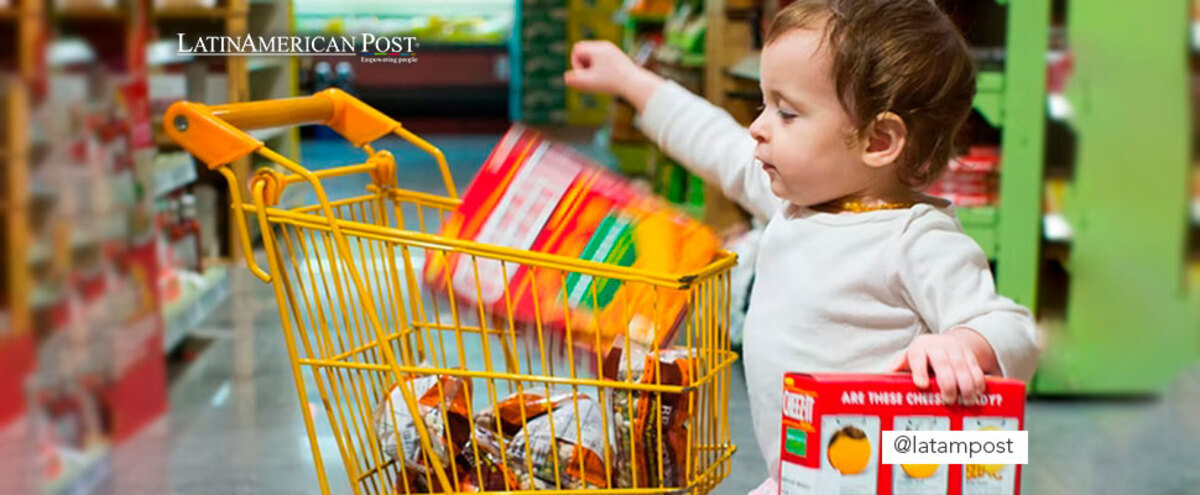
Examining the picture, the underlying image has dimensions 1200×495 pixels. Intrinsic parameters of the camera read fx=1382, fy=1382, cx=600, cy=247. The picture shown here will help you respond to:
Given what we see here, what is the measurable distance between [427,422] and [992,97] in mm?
2240

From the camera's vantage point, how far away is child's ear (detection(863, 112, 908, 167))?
4.90 ft

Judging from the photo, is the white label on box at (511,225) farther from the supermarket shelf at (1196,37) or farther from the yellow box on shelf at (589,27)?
the yellow box on shelf at (589,27)

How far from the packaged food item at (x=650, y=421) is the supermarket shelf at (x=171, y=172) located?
10.1ft

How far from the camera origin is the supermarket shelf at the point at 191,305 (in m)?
3.88

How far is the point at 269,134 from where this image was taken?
650cm

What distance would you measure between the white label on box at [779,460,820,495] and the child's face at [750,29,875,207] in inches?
15.7

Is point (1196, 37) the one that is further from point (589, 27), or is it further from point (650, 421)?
point (589, 27)

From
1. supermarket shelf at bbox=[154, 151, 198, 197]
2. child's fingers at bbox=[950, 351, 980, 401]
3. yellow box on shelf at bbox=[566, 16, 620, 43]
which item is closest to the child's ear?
child's fingers at bbox=[950, 351, 980, 401]

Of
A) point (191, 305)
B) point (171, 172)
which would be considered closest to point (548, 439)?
point (191, 305)

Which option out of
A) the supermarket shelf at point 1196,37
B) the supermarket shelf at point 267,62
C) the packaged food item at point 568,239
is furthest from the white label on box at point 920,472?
the supermarket shelf at point 267,62

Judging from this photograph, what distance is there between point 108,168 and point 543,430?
237 centimetres

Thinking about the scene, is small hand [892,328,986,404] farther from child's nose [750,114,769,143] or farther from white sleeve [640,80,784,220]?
white sleeve [640,80,784,220]

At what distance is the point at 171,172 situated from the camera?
175 inches

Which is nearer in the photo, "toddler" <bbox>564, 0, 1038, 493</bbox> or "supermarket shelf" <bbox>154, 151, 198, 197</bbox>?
"toddler" <bbox>564, 0, 1038, 493</bbox>
